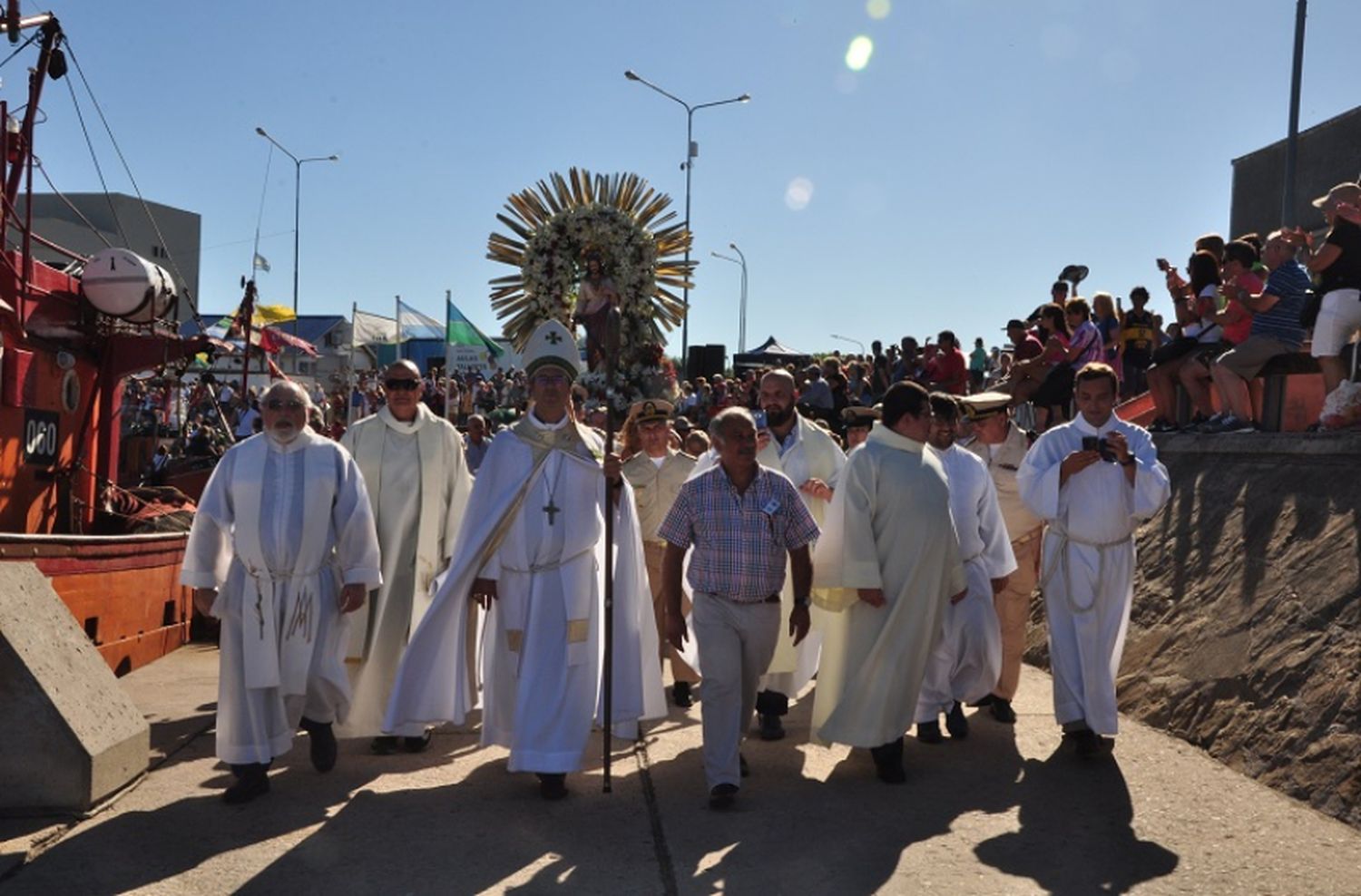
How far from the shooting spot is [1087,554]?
22.3ft

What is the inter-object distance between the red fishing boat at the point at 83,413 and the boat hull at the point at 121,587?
1cm

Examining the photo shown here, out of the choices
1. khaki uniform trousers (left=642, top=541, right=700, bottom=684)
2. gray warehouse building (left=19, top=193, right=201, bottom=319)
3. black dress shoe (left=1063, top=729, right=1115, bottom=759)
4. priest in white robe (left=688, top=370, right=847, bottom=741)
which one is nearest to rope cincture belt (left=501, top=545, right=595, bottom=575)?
priest in white robe (left=688, top=370, right=847, bottom=741)

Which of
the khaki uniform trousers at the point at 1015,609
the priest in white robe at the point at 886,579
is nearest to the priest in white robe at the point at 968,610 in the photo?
the khaki uniform trousers at the point at 1015,609

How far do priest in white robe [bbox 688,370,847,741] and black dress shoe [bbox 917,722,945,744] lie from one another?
83 centimetres

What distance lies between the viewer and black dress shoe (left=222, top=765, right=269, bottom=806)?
595cm

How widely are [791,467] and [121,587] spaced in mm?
4890

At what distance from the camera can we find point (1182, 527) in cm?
901

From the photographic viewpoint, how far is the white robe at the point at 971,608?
7.06m

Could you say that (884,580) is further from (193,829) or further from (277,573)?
(193,829)

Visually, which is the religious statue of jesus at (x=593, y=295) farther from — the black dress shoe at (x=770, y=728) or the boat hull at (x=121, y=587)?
the black dress shoe at (x=770, y=728)

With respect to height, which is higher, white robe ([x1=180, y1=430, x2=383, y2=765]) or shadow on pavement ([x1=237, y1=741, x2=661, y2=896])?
white robe ([x1=180, y1=430, x2=383, y2=765])

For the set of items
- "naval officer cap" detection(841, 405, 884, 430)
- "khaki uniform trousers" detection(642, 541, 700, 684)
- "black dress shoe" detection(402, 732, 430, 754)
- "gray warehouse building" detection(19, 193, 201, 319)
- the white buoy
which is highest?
"gray warehouse building" detection(19, 193, 201, 319)

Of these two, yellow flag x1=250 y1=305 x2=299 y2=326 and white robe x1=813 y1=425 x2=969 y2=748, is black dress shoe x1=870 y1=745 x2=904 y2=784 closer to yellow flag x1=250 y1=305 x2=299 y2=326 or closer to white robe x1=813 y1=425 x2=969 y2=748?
white robe x1=813 y1=425 x2=969 y2=748

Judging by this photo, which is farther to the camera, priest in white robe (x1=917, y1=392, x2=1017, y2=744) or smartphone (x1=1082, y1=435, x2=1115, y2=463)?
priest in white robe (x1=917, y1=392, x2=1017, y2=744)
